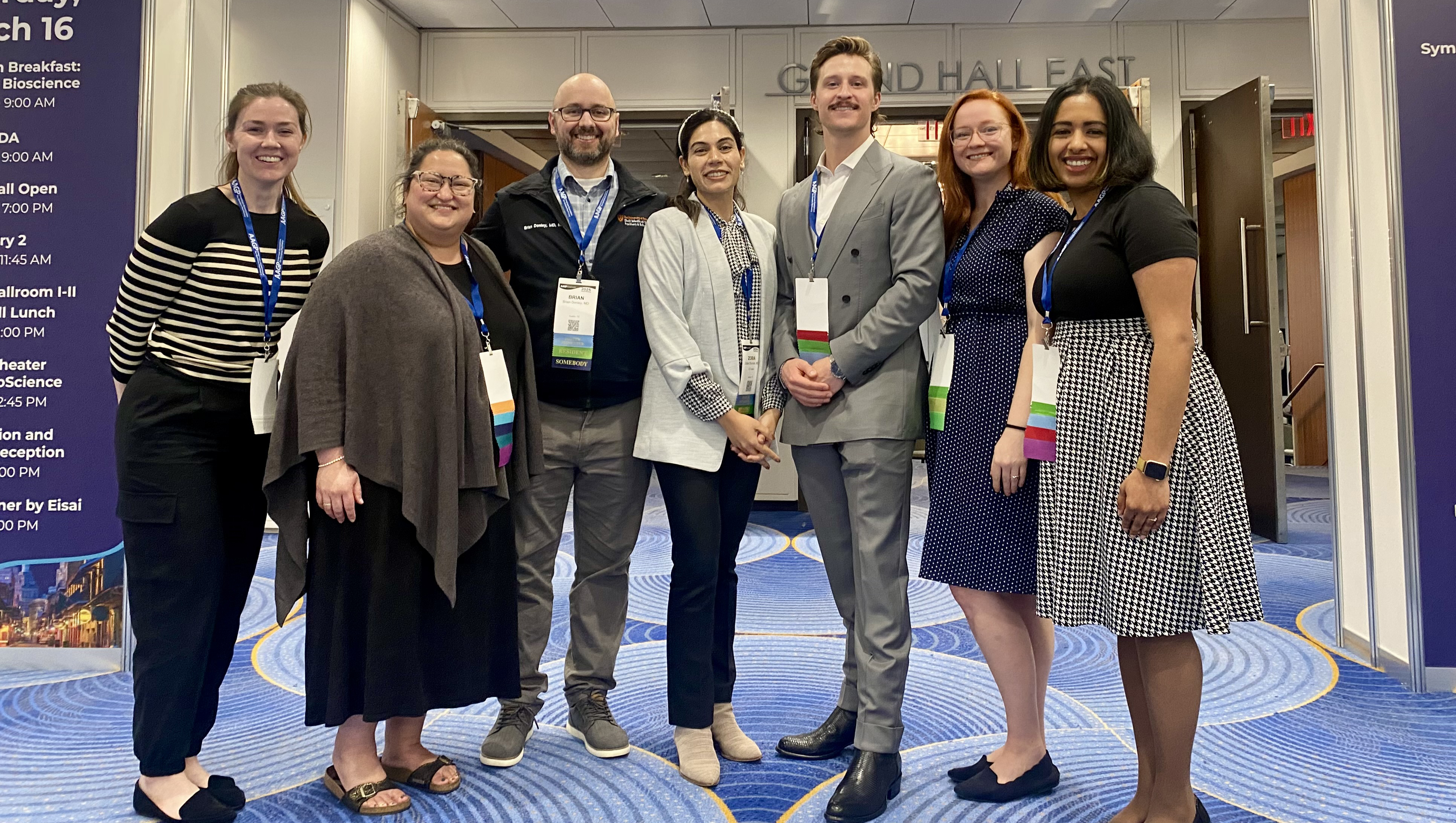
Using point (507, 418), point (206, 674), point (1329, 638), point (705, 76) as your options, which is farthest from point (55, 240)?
point (1329, 638)

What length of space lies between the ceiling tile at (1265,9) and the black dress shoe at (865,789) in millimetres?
5328

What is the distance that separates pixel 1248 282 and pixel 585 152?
422 cm

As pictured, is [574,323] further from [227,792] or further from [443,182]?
[227,792]

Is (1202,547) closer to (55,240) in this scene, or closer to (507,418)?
(507,418)

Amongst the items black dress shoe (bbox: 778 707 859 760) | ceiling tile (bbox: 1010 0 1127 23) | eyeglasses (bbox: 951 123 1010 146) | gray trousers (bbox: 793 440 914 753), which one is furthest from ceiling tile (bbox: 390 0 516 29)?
black dress shoe (bbox: 778 707 859 760)

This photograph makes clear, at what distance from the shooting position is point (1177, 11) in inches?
204

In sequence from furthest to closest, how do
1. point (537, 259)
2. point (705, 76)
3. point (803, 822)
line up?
point (705, 76), point (537, 259), point (803, 822)

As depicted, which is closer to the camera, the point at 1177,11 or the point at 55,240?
the point at 55,240

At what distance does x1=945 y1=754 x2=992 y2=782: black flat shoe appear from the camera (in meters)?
1.95

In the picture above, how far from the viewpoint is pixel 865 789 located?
1795 mm

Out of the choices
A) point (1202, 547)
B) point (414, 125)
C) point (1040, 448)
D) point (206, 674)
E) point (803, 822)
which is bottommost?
point (803, 822)

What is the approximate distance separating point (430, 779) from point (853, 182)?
5.67 feet

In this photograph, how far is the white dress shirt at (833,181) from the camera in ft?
6.51

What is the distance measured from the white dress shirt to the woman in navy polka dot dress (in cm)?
20
